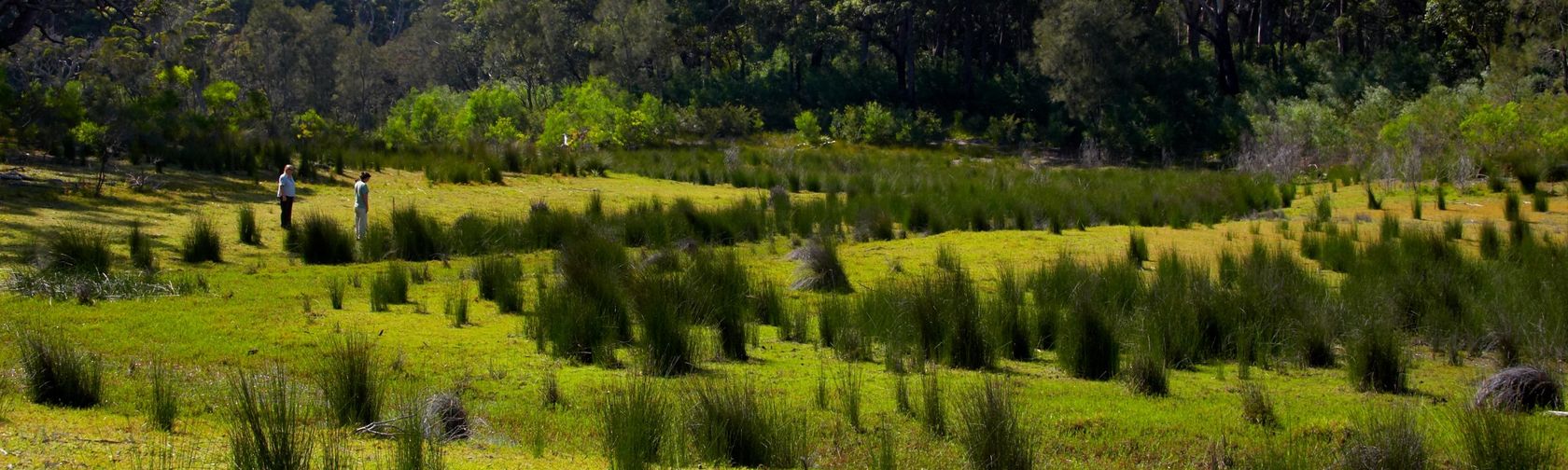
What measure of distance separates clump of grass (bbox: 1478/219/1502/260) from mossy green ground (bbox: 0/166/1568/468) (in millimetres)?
5464

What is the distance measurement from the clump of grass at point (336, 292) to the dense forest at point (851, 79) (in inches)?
440

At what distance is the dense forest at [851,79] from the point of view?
81.6ft

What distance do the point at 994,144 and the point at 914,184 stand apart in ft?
63.1

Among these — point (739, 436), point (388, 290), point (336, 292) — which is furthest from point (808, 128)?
point (739, 436)

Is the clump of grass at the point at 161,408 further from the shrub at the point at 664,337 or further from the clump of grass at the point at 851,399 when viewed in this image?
the clump of grass at the point at 851,399

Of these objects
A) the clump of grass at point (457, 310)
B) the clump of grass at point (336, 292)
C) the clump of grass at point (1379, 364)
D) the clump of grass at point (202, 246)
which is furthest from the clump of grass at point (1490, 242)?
the clump of grass at point (202, 246)

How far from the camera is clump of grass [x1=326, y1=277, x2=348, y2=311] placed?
1094 centimetres

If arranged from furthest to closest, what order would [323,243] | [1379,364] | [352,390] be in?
[323,243] < [1379,364] < [352,390]

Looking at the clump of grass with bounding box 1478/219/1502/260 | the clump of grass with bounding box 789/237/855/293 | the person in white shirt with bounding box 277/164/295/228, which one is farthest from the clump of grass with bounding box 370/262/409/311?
the clump of grass with bounding box 1478/219/1502/260

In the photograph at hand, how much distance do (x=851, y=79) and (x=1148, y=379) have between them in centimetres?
4572

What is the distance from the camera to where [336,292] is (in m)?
11.1

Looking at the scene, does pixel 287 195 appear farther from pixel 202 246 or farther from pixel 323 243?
pixel 202 246

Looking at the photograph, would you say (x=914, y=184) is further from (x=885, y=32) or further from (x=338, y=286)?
(x=885, y=32)

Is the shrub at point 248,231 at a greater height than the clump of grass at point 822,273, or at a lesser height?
greater
